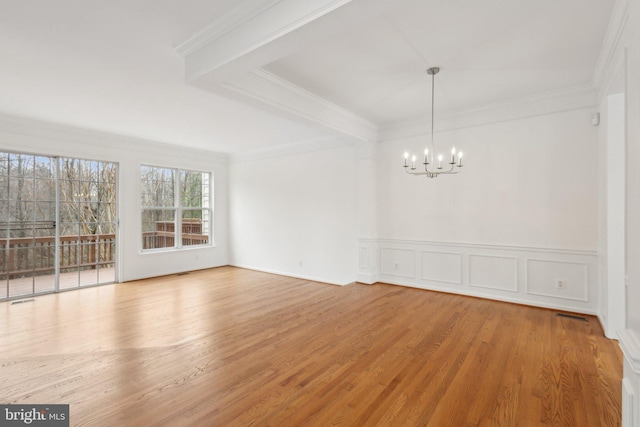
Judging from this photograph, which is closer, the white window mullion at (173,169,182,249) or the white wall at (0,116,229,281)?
the white wall at (0,116,229,281)

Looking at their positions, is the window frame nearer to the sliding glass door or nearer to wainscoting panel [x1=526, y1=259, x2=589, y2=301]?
the sliding glass door

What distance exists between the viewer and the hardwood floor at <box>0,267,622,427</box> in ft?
6.49

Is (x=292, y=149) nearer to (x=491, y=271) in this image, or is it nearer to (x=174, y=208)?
(x=174, y=208)

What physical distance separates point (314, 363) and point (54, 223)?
531cm

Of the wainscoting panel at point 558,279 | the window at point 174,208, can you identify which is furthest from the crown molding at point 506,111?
the window at point 174,208

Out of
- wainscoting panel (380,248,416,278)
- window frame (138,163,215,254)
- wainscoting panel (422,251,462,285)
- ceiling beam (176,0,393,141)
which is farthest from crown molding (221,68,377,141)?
window frame (138,163,215,254)

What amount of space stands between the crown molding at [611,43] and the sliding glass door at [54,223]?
7.20 metres

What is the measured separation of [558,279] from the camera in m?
3.88

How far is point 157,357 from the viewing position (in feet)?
9.05

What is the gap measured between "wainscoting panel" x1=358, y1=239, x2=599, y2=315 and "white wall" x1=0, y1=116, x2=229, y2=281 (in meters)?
3.99

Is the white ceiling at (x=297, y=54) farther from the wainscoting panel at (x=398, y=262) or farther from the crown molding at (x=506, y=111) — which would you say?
the wainscoting panel at (x=398, y=262)

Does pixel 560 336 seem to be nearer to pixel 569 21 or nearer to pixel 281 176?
pixel 569 21

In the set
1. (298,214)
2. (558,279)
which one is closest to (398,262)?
(558,279)

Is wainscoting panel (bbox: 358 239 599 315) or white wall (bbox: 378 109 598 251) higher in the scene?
white wall (bbox: 378 109 598 251)
